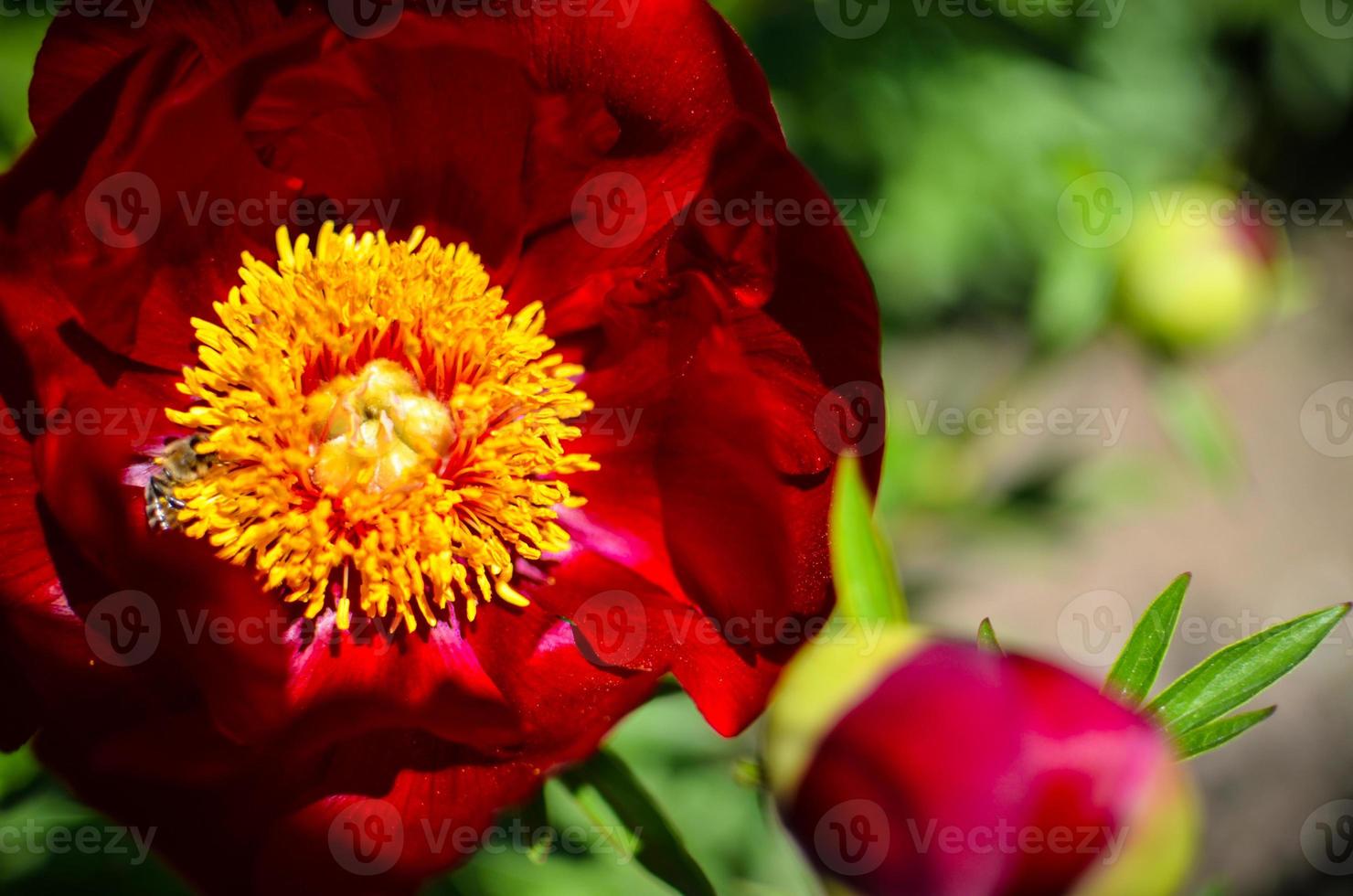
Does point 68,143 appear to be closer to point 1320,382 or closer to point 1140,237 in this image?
point 1140,237

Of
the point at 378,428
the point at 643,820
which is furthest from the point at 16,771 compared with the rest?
the point at 643,820

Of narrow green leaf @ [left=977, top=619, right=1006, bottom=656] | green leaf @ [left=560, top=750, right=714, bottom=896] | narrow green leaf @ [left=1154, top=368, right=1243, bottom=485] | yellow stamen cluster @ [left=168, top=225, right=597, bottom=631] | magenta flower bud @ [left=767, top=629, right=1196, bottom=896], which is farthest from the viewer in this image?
narrow green leaf @ [left=1154, top=368, right=1243, bottom=485]

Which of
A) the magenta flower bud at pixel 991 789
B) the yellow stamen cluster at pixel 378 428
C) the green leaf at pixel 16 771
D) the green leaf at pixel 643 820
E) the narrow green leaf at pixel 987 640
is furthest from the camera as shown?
the green leaf at pixel 16 771

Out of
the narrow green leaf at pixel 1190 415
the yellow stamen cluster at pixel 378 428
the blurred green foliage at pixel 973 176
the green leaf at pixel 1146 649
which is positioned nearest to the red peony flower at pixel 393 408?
the yellow stamen cluster at pixel 378 428

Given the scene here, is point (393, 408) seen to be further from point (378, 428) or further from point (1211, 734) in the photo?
Answer: point (1211, 734)

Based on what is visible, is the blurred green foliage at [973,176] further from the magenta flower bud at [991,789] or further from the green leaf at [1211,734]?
the green leaf at [1211,734]

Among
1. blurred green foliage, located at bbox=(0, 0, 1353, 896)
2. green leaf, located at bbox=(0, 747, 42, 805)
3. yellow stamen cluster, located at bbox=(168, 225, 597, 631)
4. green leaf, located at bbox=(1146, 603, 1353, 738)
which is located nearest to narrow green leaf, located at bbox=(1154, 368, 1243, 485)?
blurred green foliage, located at bbox=(0, 0, 1353, 896)

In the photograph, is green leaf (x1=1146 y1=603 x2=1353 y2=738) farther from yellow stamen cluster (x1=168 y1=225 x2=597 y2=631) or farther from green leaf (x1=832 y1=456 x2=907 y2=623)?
yellow stamen cluster (x1=168 y1=225 x2=597 y2=631)
